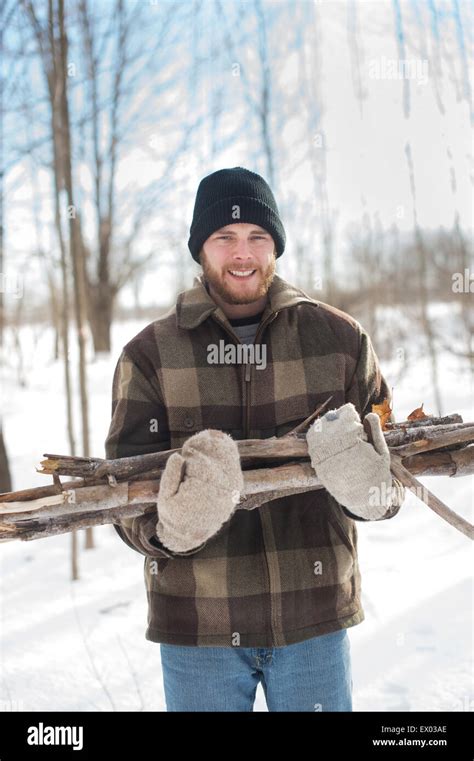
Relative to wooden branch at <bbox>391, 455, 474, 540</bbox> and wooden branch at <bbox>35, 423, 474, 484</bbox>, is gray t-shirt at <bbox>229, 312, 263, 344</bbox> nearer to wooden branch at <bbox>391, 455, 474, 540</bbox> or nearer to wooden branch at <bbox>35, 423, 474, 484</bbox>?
wooden branch at <bbox>35, 423, 474, 484</bbox>

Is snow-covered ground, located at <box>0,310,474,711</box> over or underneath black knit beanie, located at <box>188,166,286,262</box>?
underneath

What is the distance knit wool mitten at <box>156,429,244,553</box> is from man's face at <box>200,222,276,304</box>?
1.73 ft

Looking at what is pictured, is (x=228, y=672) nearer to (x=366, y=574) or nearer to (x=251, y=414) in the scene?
(x=251, y=414)

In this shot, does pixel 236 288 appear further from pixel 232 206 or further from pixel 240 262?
pixel 232 206

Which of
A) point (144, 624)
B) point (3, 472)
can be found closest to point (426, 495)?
point (144, 624)

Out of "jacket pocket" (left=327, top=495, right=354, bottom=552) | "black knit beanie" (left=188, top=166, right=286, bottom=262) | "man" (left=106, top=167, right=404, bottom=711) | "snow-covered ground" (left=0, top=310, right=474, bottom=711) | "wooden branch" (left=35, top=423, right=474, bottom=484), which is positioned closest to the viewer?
"wooden branch" (left=35, top=423, right=474, bottom=484)

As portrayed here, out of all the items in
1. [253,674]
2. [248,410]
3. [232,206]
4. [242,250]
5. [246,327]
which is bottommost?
[253,674]

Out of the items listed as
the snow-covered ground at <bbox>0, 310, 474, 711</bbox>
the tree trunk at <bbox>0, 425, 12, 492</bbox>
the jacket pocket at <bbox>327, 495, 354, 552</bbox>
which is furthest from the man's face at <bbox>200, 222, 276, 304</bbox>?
the tree trunk at <bbox>0, 425, 12, 492</bbox>

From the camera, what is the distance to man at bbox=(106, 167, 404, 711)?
5.43 ft

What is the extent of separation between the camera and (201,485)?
1450 millimetres

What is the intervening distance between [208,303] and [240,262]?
15 cm

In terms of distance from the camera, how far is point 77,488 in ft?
5.13
